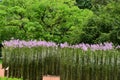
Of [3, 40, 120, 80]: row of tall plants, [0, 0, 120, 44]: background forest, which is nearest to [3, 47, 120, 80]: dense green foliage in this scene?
[3, 40, 120, 80]: row of tall plants

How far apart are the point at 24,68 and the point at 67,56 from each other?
84.2 inches

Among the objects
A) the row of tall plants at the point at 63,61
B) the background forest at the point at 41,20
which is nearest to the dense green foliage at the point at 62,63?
the row of tall plants at the point at 63,61

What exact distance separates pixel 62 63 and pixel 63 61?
0.32 ft

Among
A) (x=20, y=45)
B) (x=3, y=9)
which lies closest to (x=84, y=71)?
(x=20, y=45)

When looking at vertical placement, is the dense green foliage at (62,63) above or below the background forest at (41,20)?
above

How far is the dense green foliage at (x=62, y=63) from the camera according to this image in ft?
38.2

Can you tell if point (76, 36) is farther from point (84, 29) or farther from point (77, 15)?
point (77, 15)

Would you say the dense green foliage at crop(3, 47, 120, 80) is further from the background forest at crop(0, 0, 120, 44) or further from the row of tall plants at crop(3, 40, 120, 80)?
the background forest at crop(0, 0, 120, 44)

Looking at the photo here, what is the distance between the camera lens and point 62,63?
12617mm

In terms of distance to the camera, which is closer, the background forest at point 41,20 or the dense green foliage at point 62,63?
the dense green foliage at point 62,63

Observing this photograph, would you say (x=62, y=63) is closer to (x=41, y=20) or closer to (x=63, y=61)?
(x=63, y=61)

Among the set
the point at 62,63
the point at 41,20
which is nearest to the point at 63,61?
the point at 62,63

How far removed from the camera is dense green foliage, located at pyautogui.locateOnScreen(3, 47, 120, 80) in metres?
11.6

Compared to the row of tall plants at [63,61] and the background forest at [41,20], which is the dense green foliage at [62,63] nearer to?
the row of tall plants at [63,61]
